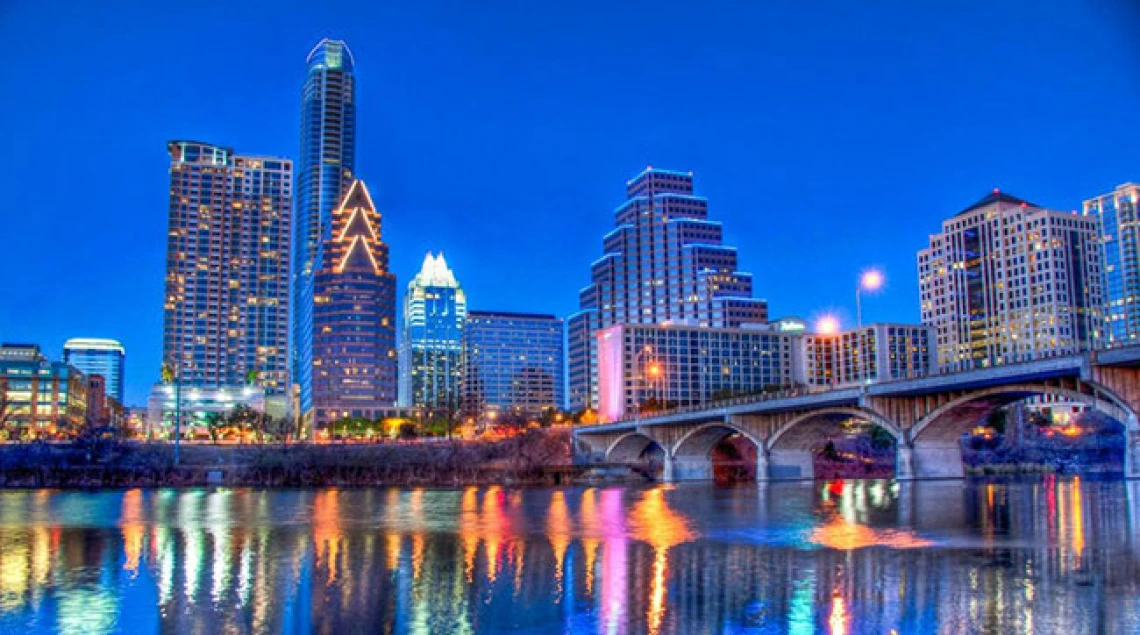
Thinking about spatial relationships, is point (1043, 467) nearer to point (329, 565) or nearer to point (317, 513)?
point (317, 513)

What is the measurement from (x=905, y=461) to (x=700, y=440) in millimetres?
42546

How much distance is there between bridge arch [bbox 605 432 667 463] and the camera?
504 feet

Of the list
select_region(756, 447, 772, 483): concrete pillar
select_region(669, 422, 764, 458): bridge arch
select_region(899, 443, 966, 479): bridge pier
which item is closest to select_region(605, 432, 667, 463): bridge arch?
select_region(669, 422, 764, 458): bridge arch

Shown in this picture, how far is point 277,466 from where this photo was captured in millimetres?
115250

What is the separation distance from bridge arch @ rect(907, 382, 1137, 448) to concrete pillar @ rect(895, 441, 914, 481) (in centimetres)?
83

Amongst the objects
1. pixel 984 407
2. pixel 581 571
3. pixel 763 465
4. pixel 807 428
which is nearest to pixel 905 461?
pixel 984 407

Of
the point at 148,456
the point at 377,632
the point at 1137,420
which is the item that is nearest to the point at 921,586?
the point at 377,632

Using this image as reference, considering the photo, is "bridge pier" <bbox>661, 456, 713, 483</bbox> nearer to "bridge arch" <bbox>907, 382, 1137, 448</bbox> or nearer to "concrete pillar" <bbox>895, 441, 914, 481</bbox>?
"concrete pillar" <bbox>895, 441, 914, 481</bbox>

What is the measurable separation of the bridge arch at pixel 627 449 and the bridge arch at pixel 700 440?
1768 cm

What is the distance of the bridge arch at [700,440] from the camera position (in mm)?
126812

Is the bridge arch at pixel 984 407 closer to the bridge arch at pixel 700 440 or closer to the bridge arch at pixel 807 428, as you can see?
the bridge arch at pixel 807 428

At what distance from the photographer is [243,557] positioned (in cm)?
3594

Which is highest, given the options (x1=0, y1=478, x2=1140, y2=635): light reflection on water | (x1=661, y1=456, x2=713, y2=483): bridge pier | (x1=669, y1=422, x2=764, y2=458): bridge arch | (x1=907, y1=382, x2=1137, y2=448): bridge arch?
(x1=907, y1=382, x2=1137, y2=448): bridge arch

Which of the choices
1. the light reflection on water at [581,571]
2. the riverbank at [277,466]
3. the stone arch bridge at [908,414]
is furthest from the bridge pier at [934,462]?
the riverbank at [277,466]
